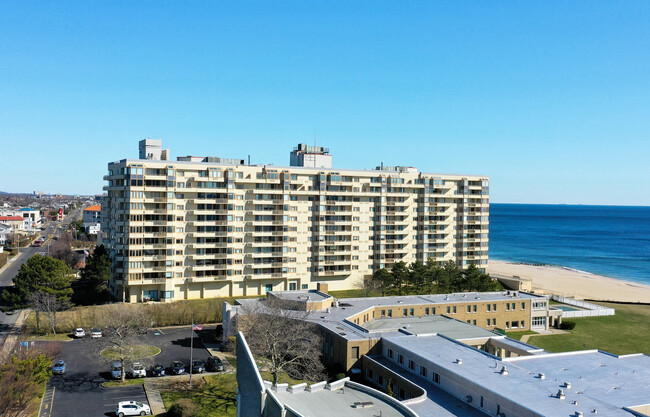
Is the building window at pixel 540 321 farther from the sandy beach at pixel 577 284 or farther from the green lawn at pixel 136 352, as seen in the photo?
the green lawn at pixel 136 352

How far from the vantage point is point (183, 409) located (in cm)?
5094

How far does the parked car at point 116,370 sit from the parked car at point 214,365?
10260 millimetres

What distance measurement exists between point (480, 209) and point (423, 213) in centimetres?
1640

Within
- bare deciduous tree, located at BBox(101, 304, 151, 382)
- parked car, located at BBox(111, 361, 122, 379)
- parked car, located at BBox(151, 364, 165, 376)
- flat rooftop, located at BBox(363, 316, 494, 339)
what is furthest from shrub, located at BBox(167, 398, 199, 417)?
flat rooftop, located at BBox(363, 316, 494, 339)

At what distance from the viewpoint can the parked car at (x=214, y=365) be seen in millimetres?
66375

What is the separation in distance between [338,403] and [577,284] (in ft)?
442

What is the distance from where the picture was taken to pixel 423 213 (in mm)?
126000

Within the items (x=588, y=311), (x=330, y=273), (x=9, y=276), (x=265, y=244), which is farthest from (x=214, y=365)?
(x=9, y=276)

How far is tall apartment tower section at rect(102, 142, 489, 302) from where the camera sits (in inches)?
3863

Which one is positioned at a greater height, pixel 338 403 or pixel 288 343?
pixel 338 403

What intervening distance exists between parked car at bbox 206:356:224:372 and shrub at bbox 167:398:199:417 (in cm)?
1337

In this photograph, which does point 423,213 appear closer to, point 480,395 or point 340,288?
point 340,288

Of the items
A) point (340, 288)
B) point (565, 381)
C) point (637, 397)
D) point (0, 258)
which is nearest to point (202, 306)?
point (340, 288)

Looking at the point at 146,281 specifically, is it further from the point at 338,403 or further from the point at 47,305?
the point at 338,403
